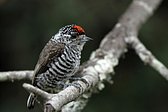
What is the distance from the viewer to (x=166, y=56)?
5648mm

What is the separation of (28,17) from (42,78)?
1.78 meters

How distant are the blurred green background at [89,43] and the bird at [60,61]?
1.43 m

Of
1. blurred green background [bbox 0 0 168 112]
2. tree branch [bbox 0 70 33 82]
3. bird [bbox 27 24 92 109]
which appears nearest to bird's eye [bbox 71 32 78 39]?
bird [bbox 27 24 92 109]

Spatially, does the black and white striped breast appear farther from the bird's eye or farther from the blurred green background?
the blurred green background

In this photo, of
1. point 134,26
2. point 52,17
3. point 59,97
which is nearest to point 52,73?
point 59,97

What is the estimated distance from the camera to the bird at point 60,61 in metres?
4.06

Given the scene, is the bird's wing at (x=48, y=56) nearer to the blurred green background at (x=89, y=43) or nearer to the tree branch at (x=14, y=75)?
the tree branch at (x=14, y=75)

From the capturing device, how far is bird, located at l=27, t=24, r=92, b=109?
4.06 m

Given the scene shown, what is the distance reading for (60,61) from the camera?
160 inches

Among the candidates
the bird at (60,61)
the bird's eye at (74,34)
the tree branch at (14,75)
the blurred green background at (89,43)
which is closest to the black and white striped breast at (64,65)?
the bird at (60,61)

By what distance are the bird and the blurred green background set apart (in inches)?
56.3

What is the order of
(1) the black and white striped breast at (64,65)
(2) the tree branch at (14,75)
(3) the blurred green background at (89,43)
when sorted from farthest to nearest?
(3) the blurred green background at (89,43) → (2) the tree branch at (14,75) → (1) the black and white striped breast at (64,65)

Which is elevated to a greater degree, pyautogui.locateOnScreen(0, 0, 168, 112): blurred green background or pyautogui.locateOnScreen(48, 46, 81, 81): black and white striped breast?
pyautogui.locateOnScreen(0, 0, 168, 112): blurred green background

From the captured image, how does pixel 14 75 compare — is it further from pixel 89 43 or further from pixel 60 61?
pixel 89 43
